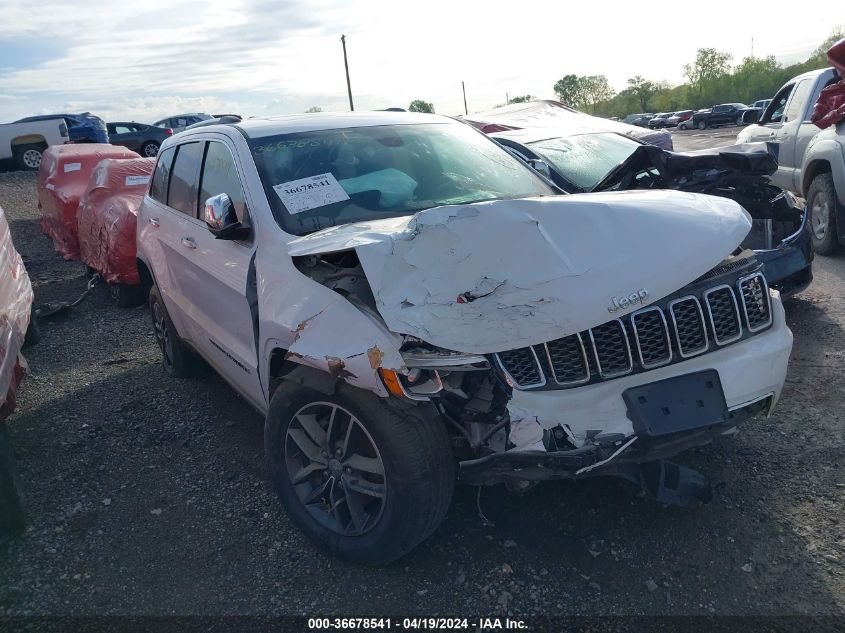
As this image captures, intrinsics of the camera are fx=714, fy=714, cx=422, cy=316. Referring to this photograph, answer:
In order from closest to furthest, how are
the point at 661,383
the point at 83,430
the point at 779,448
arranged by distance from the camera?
the point at 661,383 < the point at 779,448 < the point at 83,430

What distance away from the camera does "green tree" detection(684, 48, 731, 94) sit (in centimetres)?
8694

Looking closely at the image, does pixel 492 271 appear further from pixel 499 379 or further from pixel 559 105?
pixel 559 105

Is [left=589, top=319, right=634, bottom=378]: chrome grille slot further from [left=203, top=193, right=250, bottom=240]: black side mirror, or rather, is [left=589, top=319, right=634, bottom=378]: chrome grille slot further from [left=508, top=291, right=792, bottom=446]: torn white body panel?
[left=203, top=193, right=250, bottom=240]: black side mirror

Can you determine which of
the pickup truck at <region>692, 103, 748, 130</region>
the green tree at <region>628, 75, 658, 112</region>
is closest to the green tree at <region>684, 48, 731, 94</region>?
the green tree at <region>628, 75, 658, 112</region>

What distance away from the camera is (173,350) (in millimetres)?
5383

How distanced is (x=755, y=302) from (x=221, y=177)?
2.89 meters

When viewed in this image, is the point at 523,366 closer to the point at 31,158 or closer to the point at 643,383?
the point at 643,383

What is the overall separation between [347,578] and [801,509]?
6.66 ft

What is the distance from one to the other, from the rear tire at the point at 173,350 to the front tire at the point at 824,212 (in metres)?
6.02

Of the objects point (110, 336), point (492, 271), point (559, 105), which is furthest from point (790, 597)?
point (559, 105)

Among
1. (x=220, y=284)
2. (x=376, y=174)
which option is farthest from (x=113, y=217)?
(x=376, y=174)

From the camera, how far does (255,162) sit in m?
3.79

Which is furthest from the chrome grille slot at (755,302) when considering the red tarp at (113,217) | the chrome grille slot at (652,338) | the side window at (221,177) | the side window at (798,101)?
the side window at (798,101)

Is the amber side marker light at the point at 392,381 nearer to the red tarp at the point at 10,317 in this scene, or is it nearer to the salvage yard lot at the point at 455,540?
the salvage yard lot at the point at 455,540
